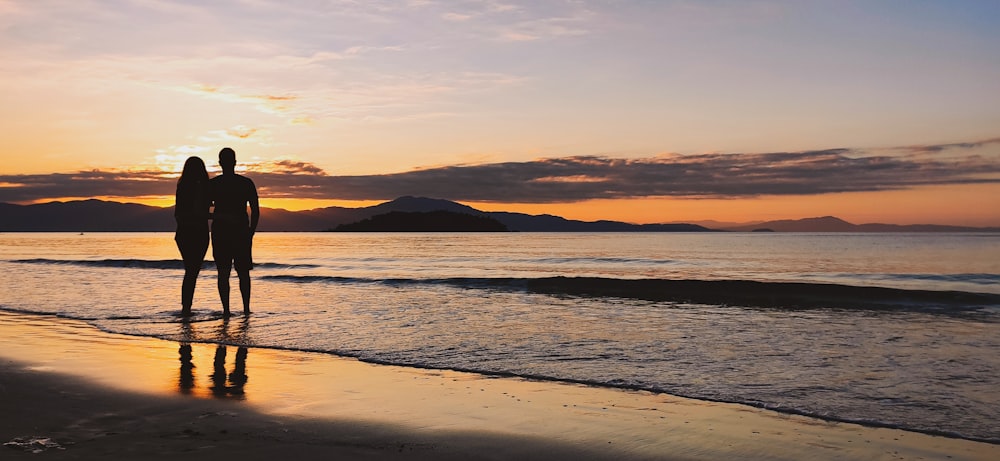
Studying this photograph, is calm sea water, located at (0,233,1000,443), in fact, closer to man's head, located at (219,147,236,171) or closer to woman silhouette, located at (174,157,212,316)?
woman silhouette, located at (174,157,212,316)

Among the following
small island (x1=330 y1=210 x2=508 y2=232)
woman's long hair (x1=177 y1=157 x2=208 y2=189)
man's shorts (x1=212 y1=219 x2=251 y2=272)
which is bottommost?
small island (x1=330 y1=210 x2=508 y2=232)

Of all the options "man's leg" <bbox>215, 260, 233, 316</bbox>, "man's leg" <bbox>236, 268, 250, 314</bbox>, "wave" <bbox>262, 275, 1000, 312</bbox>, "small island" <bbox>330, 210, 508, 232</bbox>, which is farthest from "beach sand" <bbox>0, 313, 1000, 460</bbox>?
"small island" <bbox>330, 210, 508, 232</bbox>

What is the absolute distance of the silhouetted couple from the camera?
424 inches

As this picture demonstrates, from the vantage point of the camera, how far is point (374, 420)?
15.1 ft

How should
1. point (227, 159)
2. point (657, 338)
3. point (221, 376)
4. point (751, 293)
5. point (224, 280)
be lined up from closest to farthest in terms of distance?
point (221, 376)
point (657, 338)
point (227, 159)
point (224, 280)
point (751, 293)

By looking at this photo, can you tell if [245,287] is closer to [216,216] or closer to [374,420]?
[216,216]

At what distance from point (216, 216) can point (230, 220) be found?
8.3 inches

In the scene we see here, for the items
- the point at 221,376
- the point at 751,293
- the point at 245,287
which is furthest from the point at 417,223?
the point at 221,376

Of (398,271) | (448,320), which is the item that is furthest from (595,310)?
(398,271)

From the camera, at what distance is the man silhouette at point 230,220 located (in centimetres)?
1080

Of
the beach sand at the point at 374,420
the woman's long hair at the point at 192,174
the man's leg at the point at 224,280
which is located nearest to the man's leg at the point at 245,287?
the man's leg at the point at 224,280

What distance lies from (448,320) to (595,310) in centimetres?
299

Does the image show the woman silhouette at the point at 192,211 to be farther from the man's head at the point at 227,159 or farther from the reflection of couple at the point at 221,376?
the reflection of couple at the point at 221,376

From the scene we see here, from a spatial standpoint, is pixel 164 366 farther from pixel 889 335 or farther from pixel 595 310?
pixel 889 335
